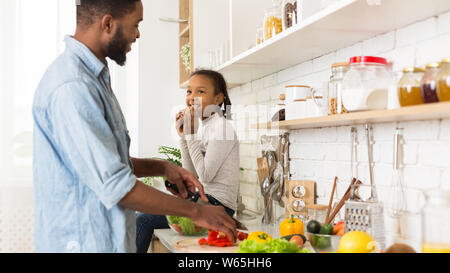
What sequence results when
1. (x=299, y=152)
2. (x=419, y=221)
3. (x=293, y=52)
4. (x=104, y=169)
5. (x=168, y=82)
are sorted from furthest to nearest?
(x=168, y=82), (x=299, y=152), (x=293, y=52), (x=419, y=221), (x=104, y=169)

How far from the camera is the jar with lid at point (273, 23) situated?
174cm

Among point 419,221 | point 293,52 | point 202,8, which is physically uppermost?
point 202,8

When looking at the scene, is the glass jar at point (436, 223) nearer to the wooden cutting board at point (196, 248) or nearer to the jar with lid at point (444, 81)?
the jar with lid at point (444, 81)

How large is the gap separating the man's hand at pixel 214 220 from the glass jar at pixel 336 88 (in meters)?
0.51

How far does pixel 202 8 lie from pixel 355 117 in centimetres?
154

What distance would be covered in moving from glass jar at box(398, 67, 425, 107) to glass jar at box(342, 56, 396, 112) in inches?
4.2

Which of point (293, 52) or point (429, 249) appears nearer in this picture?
point (429, 249)

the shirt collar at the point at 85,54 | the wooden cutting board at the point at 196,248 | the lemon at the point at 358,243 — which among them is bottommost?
the wooden cutting board at the point at 196,248

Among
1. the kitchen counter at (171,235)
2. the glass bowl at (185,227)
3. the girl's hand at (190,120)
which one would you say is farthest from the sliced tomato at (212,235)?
the girl's hand at (190,120)

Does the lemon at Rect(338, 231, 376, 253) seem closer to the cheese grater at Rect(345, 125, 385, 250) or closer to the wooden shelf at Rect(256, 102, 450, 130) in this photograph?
the cheese grater at Rect(345, 125, 385, 250)

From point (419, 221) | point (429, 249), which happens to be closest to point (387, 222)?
point (419, 221)

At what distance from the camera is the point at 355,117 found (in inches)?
51.2

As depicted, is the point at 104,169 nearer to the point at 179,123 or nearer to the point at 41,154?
the point at 41,154

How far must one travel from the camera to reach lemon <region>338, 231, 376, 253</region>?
1.18 meters
